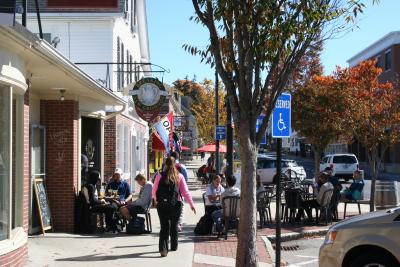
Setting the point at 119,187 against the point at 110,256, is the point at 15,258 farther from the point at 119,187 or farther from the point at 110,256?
the point at 119,187

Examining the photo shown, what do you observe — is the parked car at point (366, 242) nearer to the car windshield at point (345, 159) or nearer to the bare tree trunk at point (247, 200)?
the bare tree trunk at point (247, 200)

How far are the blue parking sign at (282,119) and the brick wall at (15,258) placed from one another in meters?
3.92

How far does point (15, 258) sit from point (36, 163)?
4.51m

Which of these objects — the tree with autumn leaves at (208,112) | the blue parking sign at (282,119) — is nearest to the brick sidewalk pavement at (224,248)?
the blue parking sign at (282,119)

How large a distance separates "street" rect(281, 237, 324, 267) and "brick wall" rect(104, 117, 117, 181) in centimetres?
847

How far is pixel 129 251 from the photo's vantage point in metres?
10.6

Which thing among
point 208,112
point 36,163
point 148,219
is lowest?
point 148,219

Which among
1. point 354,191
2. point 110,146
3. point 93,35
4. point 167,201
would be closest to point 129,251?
point 167,201

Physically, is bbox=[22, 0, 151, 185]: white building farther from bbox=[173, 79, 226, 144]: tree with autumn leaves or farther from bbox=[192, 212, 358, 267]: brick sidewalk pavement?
bbox=[173, 79, 226, 144]: tree with autumn leaves

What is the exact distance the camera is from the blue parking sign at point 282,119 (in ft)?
30.3

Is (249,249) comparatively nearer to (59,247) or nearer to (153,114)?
(59,247)

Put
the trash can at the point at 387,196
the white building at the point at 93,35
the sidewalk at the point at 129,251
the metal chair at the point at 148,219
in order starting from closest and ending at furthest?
the sidewalk at the point at 129,251
the metal chair at the point at 148,219
the trash can at the point at 387,196
the white building at the point at 93,35

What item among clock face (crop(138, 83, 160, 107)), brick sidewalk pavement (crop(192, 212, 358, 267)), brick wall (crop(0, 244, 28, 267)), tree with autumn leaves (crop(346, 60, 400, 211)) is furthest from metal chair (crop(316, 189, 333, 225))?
brick wall (crop(0, 244, 28, 267))

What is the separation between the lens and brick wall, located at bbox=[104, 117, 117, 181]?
20141 millimetres
